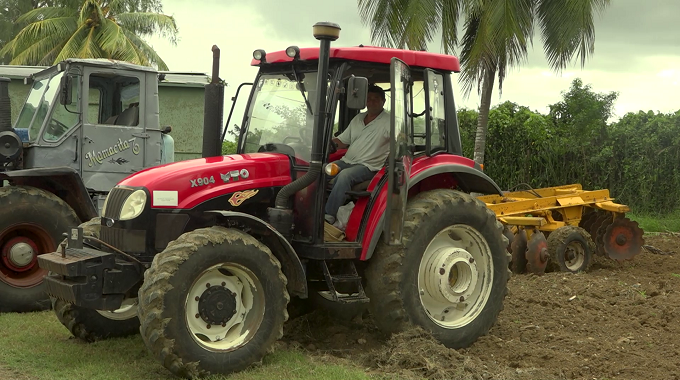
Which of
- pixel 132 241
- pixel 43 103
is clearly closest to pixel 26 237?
pixel 43 103

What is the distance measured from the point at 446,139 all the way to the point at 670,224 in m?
11.7

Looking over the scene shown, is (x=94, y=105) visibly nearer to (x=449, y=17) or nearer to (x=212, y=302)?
(x=212, y=302)

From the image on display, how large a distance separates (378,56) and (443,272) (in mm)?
1859

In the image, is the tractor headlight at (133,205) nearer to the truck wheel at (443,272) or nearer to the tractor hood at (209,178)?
the tractor hood at (209,178)

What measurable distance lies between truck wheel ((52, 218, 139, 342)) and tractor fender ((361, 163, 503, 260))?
197 cm

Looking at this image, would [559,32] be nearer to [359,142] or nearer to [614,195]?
[614,195]

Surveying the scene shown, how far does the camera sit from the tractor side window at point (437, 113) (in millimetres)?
7148

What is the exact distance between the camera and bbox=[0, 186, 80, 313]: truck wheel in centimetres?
859

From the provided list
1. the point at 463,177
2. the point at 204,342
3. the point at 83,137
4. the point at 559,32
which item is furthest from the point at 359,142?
the point at 559,32

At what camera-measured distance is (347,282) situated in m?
6.58

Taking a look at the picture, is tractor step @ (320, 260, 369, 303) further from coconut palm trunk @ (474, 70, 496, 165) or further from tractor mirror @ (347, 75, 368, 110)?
coconut palm trunk @ (474, 70, 496, 165)

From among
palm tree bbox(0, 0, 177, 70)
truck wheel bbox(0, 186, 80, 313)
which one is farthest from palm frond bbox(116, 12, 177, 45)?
truck wheel bbox(0, 186, 80, 313)

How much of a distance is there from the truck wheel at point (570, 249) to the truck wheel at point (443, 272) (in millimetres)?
4133

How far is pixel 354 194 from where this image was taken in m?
6.68
